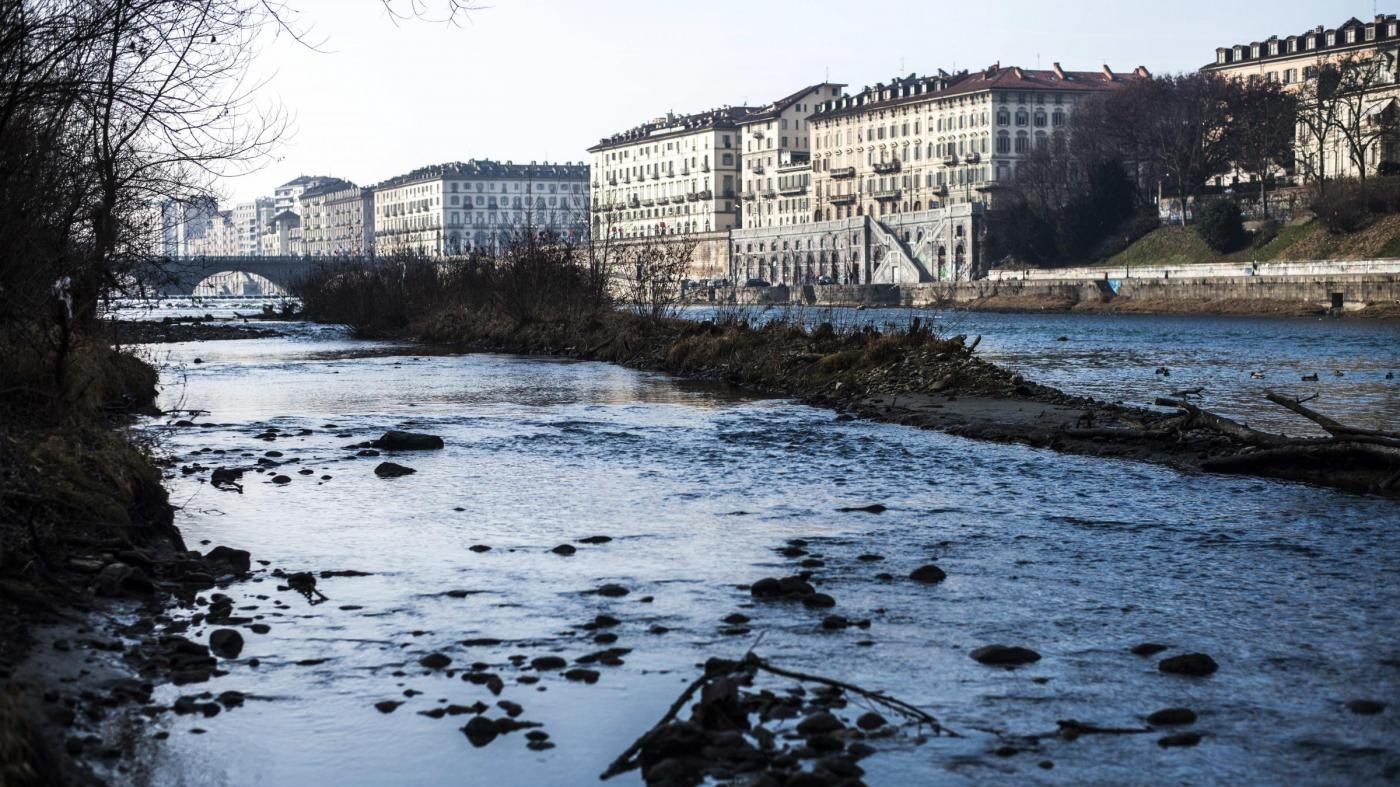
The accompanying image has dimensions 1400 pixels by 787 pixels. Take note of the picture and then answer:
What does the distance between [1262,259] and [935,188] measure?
184 feet

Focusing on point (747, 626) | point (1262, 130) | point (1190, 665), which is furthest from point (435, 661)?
point (1262, 130)

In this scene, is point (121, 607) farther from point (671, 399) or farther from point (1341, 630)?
point (671, 399)

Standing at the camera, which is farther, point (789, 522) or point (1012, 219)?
point (1012, 219)

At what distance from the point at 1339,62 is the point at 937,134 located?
46.1 metres

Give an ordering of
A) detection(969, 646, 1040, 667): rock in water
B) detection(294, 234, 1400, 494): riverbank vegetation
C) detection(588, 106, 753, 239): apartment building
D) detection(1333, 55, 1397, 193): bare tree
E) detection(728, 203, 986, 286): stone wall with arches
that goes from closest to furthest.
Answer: detection(969, 646, 1040, 667): rock in water → detection(294, 234, 1400, 494): riverbank vegetation → detection(1333, 55, 1397, 193): bare tree → detection(728, 203, 986, 286): stone wall with arches → detection(588, 106, 753, 239): apartment building

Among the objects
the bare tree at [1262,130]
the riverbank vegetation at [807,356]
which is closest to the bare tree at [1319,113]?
the bare tree at [1262,130]

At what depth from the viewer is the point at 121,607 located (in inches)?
414

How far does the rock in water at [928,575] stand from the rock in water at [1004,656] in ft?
7.39

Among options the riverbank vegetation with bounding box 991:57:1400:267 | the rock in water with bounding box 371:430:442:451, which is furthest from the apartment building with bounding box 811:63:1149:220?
the rock in water with bounding box 371:430:442:451

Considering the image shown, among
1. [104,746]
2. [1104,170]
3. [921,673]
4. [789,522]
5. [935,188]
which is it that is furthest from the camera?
[935,188]

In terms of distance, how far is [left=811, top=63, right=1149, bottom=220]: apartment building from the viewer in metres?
143

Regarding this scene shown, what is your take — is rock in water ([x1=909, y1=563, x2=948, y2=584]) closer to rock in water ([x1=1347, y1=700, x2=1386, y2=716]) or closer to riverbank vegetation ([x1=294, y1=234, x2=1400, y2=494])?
rock in water ([x1=1347, y1=700, x2=1386, y2=716])

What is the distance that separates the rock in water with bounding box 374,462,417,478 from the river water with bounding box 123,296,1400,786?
168 millimetres

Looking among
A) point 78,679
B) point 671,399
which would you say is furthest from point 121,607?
point 671,399
